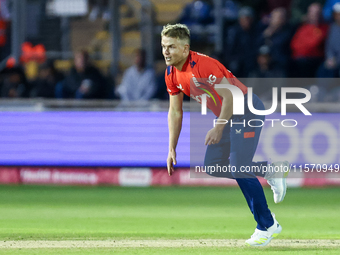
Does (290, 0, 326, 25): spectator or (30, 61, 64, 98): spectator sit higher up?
(290, 0, 326, 25): spectator

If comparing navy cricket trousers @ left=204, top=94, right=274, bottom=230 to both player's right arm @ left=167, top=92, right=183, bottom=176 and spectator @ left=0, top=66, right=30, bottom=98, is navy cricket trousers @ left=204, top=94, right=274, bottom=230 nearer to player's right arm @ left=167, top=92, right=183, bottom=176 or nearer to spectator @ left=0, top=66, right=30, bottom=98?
player's right arm @ left=167, top=92, right=183, bottom=176

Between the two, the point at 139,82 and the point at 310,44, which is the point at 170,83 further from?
the point at 310,44

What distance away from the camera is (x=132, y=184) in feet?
36.9

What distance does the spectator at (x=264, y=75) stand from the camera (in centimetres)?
1119

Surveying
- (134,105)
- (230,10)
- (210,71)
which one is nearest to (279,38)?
(230,10)

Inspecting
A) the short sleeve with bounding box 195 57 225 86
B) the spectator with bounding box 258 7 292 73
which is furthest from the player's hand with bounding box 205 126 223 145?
the spectator with bounding box 258 7 292 73

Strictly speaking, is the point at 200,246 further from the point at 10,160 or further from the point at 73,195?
the point at 10,160

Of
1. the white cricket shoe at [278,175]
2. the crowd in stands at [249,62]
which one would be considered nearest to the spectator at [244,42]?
the crowd in stands at [249,62]

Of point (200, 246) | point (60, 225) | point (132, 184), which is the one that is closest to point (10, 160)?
point (132, 184)

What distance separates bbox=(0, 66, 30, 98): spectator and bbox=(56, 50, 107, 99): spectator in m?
0.91

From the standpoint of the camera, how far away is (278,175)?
253 inches

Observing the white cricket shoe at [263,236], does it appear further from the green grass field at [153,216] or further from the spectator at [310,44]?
the spectator at [310,44]

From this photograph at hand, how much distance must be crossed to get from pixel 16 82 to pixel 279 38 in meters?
5.44

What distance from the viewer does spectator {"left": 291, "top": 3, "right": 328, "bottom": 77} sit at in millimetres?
11969
